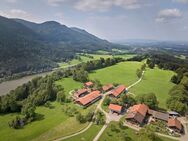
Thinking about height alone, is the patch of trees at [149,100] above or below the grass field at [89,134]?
above

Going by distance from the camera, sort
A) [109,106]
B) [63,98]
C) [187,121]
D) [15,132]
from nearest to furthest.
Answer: [15,132], [187,121], [109,106], [63,98]

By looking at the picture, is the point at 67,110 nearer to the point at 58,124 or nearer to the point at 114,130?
the point at 58,124

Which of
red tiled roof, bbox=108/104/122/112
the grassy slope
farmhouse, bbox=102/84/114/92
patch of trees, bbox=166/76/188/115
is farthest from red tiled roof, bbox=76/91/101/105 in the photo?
patch of trees, bbox=166/76/188/115

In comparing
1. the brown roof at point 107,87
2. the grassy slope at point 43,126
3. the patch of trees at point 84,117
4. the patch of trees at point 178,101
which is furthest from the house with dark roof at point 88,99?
the patch of trees at point 178,101

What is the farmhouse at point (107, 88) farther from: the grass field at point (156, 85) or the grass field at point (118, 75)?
the grass field at point (118, 75)

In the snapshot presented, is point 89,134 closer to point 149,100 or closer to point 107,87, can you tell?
point 149,100

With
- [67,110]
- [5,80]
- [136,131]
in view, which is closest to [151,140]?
[136,131]
